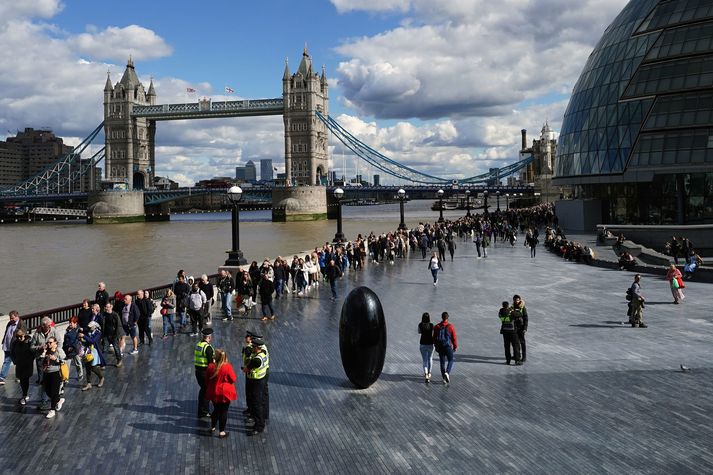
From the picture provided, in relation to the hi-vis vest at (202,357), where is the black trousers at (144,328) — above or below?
below

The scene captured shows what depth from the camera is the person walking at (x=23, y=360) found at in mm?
9906

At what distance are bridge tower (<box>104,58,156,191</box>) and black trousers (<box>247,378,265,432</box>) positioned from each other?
159 m

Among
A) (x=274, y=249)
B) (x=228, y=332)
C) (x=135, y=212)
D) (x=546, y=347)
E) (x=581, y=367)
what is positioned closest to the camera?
(x=581, y=367)

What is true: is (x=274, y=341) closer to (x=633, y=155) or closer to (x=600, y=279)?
(x=600, y=279)

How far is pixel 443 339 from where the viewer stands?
10.5 meters

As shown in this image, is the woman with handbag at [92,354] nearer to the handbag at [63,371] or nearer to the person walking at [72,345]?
the person walking at [72,345]

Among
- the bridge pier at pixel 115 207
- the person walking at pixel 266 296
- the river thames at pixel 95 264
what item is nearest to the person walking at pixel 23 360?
the person walking at pixel 266 296

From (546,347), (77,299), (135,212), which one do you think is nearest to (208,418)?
(546,347)

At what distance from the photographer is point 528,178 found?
559 ft

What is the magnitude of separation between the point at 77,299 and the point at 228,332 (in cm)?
1611

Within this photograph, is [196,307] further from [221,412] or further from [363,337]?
[221,412]

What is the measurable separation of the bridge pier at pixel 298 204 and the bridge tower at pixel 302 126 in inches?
1019

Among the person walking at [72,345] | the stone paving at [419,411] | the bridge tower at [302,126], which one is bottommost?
the stone paving at [419,411]

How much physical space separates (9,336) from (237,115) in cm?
13206
